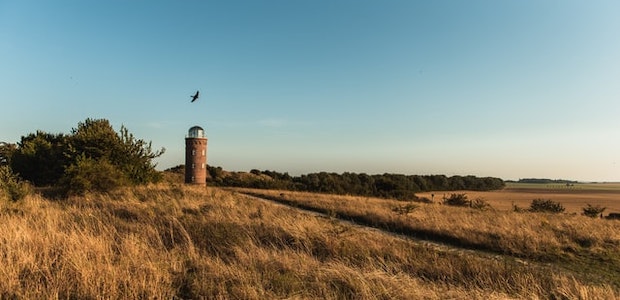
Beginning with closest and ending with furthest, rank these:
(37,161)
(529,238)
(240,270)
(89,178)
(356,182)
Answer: (240,270)
(529,238)
(89,178)
(37,161)
(356,182)

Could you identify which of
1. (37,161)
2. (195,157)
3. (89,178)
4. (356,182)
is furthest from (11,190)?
(356,182)

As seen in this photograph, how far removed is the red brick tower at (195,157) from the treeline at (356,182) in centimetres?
1131

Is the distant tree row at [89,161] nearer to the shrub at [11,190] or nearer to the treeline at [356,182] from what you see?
the shrub at [11,190]

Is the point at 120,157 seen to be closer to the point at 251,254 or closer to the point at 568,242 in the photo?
the point at 251,254

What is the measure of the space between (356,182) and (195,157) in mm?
42326

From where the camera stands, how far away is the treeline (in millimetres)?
59219

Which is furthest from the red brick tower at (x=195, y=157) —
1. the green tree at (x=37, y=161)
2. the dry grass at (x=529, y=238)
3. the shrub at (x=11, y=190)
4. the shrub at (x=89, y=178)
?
the dry grass at (x=529, y=238)

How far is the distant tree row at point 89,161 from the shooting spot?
19469 mm

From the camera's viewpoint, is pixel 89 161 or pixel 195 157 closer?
pixel 89 161

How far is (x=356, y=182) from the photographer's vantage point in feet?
271

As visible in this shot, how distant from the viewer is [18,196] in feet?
43.9

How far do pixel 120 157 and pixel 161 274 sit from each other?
23091mm

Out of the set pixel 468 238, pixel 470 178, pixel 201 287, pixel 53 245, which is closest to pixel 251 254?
pixel 201 287

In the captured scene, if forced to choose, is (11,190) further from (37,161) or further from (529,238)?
(37,161)
